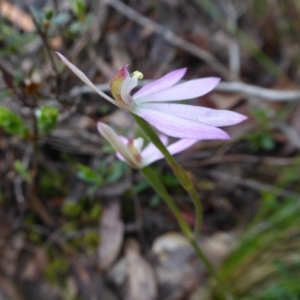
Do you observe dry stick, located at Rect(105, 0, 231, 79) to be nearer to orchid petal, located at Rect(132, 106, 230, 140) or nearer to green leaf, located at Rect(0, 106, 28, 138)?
green leaf, located at Rect(0, 106, 28, 138)

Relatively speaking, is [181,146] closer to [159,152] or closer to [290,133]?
[159,152]

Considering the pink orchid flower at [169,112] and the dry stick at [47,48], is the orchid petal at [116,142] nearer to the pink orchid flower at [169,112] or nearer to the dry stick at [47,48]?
the pink orchid flower at [169,112]

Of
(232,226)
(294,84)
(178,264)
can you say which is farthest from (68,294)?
(294,84)

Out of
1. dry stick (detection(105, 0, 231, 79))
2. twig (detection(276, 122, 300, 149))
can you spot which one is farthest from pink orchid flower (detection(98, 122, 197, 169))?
dry stick (detection(105, 0, 231, 79))

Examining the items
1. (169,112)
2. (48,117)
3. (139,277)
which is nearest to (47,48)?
(48,117)

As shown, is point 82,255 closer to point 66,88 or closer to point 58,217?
point 58,217

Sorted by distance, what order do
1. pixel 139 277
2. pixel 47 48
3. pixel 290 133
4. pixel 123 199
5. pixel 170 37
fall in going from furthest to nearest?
pixel 170 37, pixel 290 133, pixel 123 199, pixel 139 277, pixel 47 48

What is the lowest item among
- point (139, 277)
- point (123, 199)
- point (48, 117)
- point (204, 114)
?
point (139, 277)
